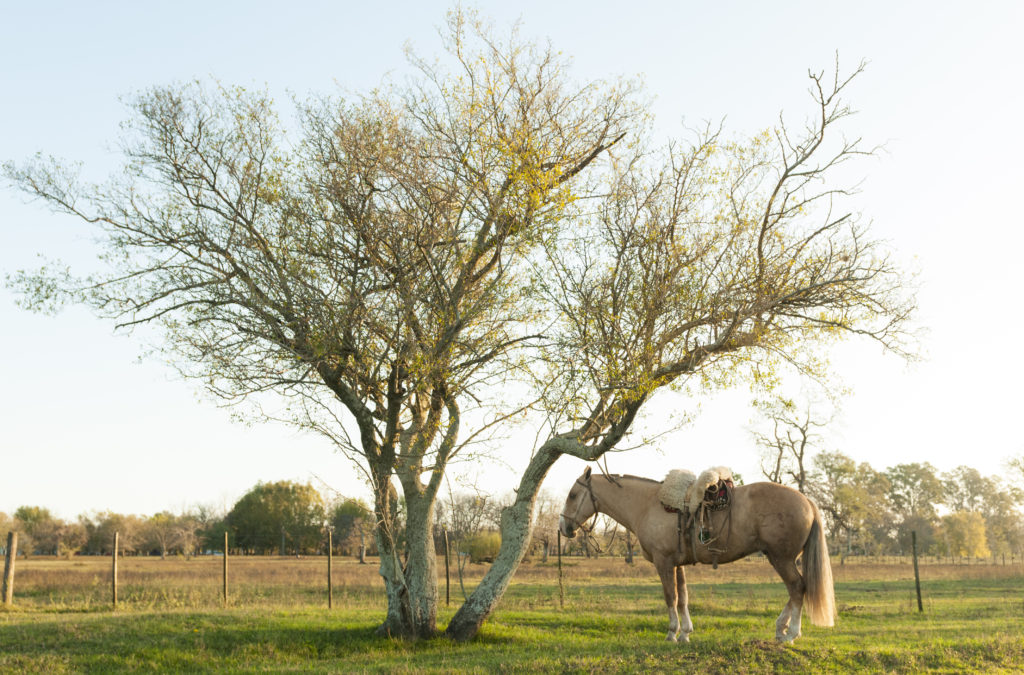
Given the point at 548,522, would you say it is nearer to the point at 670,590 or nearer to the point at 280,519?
the point at 670,590

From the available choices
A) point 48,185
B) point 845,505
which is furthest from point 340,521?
point 48,185

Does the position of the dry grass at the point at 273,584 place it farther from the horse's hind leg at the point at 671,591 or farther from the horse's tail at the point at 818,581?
the horse's tail at the point at 818,581

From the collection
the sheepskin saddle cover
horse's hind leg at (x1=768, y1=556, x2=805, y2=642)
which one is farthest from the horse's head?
horse's hind leg at (x1=768, y1=556, x2=805, y2=642)

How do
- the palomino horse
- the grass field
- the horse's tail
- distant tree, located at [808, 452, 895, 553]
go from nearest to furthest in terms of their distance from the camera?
the grass field, the horse's tail, the palomino horse, distant tree, located at [808, 452, 895, 553]

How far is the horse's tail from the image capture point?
32.8 ft

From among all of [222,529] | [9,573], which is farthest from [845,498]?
[222,529]

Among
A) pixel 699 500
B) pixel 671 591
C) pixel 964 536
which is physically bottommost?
pixel 964 536

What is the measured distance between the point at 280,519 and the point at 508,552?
193 ft

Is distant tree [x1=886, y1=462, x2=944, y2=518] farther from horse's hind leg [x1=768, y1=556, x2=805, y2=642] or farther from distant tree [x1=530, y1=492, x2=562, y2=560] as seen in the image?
horse's hind leg [x1=768, y1=556, x2=805, y2=642]

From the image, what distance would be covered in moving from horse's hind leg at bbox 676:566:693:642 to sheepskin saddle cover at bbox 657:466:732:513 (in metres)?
1.12

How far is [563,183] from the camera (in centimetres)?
1241

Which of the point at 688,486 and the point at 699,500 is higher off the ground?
the point at 688,486

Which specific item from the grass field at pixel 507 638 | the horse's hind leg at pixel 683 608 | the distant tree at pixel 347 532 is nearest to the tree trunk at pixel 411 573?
the grass field at pixel 507 638

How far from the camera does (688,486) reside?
1105cm
